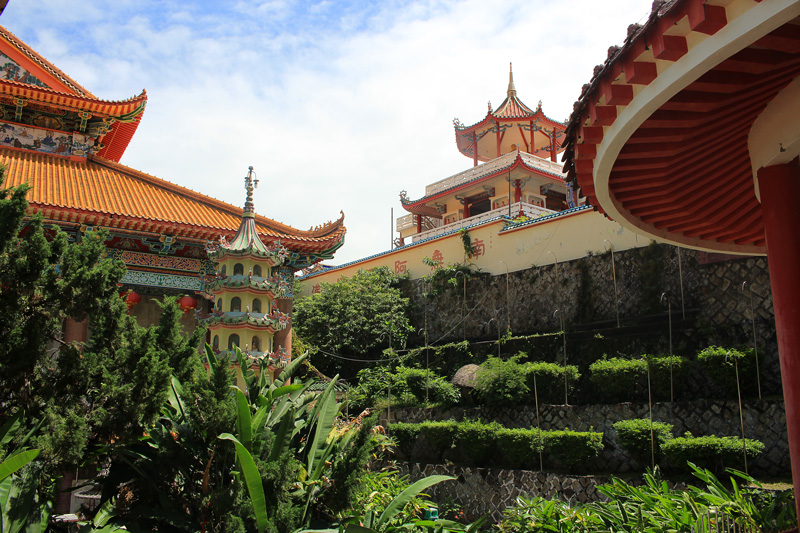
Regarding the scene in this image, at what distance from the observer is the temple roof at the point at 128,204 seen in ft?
32.7

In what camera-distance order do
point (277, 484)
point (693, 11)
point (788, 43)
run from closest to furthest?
point (693, 11), point (788, 43), point (277, 484)

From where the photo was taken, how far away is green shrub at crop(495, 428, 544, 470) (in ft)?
39.7

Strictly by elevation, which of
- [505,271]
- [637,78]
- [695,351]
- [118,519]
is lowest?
[118,519]

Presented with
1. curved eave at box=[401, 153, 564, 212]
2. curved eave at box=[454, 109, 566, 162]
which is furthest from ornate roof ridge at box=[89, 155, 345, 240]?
curved eave at box=[454, 109, 566, 162]

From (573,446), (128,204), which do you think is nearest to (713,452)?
(573,446)

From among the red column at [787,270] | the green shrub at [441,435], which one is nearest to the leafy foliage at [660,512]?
the red column at [787,270]

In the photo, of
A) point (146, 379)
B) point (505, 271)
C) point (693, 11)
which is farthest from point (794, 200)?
point (505, 271)

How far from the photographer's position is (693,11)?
329cm

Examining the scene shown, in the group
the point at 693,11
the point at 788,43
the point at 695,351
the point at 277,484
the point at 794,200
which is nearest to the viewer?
the point at 693,11

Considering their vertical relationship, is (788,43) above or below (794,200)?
above

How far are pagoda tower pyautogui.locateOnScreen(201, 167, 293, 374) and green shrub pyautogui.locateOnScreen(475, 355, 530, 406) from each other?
5805 millimetres

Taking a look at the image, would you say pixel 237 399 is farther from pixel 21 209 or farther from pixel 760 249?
pixel 760 249

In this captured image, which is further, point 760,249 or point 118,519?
point 760,249

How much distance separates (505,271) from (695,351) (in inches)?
250
